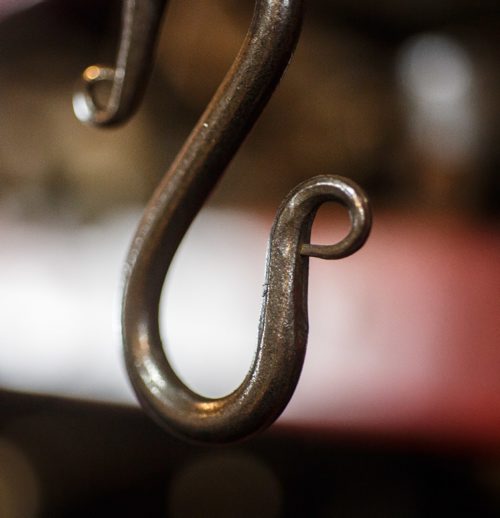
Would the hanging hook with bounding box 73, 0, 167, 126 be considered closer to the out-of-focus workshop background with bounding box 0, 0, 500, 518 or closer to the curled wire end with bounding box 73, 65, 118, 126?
the curled wire end with bounding box 73, 65, 118, 126

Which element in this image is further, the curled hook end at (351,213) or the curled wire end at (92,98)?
the curled wire end at (92,98)

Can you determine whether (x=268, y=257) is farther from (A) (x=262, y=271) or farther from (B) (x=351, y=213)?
(A) (x=262, y=271)

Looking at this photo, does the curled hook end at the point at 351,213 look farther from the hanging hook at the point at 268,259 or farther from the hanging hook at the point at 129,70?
the hanging hook at the point at 129,70

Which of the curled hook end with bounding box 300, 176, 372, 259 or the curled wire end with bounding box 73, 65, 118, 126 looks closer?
the curled hook end with bounding box 300, 176, 372, 259

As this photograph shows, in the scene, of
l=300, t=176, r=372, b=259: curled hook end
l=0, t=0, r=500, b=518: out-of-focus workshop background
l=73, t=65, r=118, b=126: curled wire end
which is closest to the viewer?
l=300, t=176, r=372, b=259: curled hook end

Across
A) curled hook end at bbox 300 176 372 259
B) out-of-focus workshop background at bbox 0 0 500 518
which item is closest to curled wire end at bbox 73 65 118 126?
curled hook end at bbox 300 176 372 259

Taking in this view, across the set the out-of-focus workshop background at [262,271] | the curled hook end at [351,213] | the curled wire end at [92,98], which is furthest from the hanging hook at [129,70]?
the out-of-focus workshop background at [262,271]
